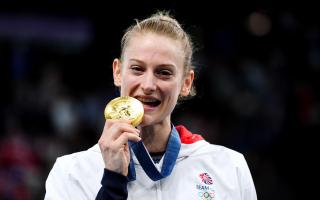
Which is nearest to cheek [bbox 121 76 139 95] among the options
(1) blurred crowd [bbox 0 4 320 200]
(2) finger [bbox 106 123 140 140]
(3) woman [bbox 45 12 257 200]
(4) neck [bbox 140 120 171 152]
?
(3) woman [bbox 45 12 257 200]

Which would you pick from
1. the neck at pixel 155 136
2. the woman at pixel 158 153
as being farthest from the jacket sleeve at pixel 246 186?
the neck at pixel 155 136

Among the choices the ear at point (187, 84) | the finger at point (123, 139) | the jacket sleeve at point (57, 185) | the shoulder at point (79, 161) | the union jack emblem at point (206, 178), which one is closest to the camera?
the finger at point (123, 139)

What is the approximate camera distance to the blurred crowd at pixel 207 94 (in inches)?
297

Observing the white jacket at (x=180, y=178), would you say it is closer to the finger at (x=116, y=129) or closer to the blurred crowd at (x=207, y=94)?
the finger at (x=116, y=129)

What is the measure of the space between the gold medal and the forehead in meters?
0.24

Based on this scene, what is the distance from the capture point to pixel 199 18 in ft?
30.6

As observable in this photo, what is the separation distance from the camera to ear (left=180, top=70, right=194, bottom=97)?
3328 mm

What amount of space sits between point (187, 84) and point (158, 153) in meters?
0.37

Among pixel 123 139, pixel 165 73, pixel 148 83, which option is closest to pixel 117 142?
pixel 123 139

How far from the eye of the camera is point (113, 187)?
9.00ft

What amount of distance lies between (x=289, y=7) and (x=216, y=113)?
6.49 feet

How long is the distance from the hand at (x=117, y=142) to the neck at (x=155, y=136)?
0.42 metres

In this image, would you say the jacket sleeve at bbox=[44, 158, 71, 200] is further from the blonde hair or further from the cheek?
the blonde hair

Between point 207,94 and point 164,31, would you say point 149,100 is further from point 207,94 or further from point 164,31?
point 207,94
